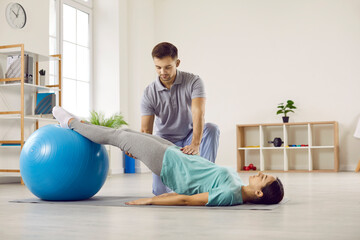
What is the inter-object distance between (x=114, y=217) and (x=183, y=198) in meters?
0.47

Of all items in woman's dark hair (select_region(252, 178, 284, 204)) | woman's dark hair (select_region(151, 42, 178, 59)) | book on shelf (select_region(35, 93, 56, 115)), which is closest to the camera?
woman's dark hair (select_region(252, 178, 284, 204))

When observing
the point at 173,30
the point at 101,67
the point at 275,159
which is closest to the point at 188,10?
the point at 173,30

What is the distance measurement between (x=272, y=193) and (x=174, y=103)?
1096 millimetres

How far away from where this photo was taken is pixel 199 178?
2738 millimetres

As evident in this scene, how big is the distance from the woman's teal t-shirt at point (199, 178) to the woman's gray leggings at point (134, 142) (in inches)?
2.1

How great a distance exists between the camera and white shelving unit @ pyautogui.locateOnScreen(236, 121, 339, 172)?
24.1 ft

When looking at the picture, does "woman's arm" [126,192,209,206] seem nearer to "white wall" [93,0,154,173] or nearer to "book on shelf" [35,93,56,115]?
"book on shelf" [35,93,56,115]

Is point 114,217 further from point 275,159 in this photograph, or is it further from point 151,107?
point 275,159

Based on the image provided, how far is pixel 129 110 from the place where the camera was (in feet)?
26.3

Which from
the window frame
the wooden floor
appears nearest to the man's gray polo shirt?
the wooden floor

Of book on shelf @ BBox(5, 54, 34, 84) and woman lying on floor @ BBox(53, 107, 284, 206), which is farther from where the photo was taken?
book on shelf @ BBox(5, 54, 34, 84)

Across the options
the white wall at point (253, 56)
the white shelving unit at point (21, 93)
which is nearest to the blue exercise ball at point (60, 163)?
the white shelving unit at point (21, 93)

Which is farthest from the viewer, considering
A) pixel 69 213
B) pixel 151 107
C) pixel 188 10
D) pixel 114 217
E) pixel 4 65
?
pixel 188 10

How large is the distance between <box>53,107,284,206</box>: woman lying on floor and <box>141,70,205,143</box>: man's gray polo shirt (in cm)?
50
